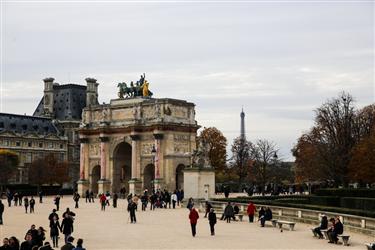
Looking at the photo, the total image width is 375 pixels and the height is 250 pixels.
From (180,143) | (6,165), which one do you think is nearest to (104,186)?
(180,143)

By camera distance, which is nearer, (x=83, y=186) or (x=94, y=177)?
(x=83, y=186)

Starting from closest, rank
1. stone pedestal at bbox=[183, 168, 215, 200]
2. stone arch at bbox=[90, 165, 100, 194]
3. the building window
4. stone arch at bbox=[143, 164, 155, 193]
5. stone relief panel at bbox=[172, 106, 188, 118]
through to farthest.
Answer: stone pedestal at bbox=[183, 168, 215, 200] < stone relief panel at bbox=[172, 106, 188, 118] < stone arch at bbox=[143, 164, 155, 193] < stone arch at bbox=[90, 165, 100, 194] < the building window

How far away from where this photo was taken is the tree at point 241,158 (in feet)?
331

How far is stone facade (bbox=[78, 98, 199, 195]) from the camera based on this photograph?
254ft

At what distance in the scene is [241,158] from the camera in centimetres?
10138

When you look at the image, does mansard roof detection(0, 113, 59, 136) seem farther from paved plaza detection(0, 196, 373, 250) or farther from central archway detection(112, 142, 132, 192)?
paved plaza detection(0, 196, 373, 250)

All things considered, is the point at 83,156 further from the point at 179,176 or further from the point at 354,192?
the point at 354,192

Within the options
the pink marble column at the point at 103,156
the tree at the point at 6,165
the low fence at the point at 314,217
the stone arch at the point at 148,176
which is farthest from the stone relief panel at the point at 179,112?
the low fence at the point at 314,217

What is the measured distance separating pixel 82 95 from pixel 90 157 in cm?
5883

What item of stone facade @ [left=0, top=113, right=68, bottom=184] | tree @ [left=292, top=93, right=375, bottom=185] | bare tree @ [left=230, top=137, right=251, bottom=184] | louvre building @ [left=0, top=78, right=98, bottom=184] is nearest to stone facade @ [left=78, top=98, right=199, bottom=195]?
tree @ [left=292, top=93, right=375, bottom=185]

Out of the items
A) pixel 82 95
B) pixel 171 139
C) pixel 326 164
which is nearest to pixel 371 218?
pixel 326 164

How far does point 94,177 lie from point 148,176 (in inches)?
352

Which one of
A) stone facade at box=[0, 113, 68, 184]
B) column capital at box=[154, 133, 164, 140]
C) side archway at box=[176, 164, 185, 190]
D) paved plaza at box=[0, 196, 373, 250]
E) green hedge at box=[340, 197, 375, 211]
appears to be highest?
stone facade at box=[0, 113, 68, 184]

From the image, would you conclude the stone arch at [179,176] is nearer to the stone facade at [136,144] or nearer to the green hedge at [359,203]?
the stone facade at [136,144]
